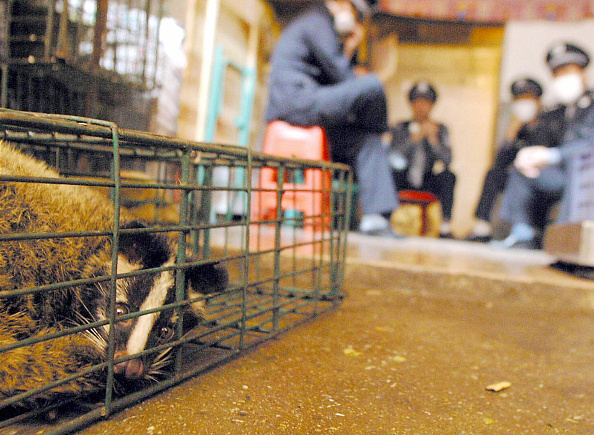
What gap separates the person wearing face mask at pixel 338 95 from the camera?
3080mm

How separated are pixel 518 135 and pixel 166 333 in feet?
Result: 15.6

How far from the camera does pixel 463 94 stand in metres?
6.18

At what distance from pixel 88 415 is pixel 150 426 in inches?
3.9

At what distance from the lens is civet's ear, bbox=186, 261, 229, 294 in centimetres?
103

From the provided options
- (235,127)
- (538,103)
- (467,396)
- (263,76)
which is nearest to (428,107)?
(538,103)

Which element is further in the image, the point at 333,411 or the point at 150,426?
the point at 333,411

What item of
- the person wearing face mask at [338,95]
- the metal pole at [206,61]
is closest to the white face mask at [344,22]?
the person wearing face mask at [338,95]

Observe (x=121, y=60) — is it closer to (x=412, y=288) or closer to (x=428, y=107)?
(x=412, y=288)

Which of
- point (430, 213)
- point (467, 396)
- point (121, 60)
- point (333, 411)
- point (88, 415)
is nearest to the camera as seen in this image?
point (88, 415)

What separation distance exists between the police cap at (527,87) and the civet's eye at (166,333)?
5.12 m

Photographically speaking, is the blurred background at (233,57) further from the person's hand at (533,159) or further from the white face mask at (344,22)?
the person's hand at (533,159)

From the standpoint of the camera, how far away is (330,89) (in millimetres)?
3098

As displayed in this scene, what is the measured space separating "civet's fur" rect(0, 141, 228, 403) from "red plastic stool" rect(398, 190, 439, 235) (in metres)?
4.00

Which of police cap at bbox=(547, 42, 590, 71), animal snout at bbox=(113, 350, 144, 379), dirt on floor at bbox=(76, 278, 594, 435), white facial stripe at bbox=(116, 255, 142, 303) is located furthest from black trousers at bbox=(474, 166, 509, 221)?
animal snout at bbox=(113, 350, 144, 379)
